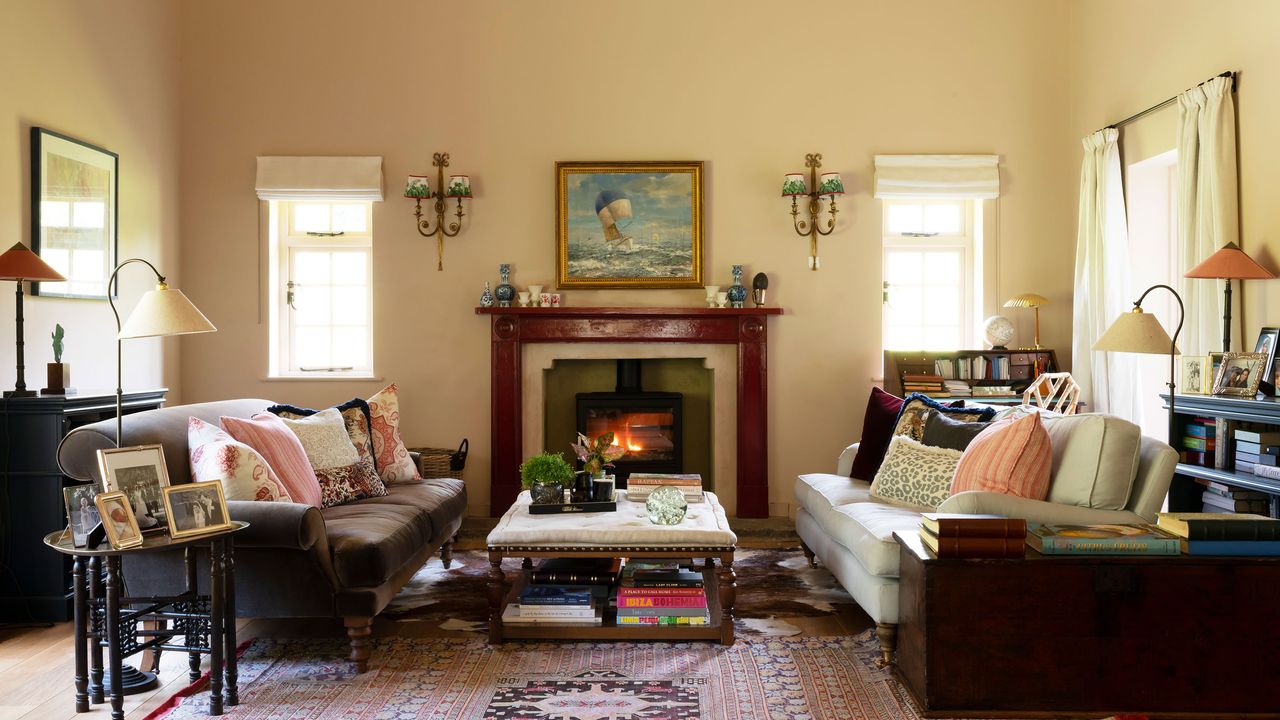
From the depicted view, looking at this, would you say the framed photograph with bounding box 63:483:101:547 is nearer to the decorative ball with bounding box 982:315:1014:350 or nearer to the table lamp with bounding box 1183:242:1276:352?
the table lamp with bounding box 1183:242:1276:352

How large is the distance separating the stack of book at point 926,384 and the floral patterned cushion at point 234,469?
3739 mm

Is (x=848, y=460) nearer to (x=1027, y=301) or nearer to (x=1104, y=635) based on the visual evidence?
(x=1027, y=301)

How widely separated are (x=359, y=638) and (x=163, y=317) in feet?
4.25

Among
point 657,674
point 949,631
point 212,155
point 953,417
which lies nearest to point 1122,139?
point 953,417

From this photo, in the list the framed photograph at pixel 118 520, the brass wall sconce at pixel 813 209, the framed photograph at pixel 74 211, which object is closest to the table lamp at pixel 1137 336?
the brass wall sconce at pixel 813 209

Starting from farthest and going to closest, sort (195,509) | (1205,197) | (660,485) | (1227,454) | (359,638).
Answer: (1205,197) → (660,485) → (1227,454) → (359,638) → (195,509)

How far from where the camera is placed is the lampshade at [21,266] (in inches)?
154

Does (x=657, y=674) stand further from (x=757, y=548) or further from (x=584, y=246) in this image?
(x=584, y=246)

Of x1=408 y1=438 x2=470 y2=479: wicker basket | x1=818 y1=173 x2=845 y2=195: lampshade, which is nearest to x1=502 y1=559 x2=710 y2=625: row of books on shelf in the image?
x1=408 y1=438 x2=470 y2=479: wicker basket

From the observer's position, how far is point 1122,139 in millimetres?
5586

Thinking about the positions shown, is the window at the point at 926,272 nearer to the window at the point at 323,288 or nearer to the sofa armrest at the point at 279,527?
the window at the point at 323,288

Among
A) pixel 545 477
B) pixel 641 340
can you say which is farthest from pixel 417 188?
pixel 545 477

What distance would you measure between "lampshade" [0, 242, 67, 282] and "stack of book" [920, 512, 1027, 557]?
3.71 m

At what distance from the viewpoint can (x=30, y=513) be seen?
391 centimetres
